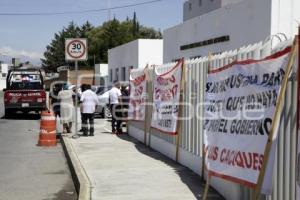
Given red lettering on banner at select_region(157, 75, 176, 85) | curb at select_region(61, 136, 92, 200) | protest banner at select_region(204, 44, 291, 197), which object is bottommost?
curb at select_region(61, 136, 92, 200)

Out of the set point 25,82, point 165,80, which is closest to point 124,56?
point 25,82

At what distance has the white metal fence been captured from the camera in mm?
5078

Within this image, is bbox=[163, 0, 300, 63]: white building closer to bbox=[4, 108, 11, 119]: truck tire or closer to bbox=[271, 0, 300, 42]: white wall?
bbox=[271, 0, 300, 42]: white wall

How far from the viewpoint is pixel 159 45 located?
35031 millimetres

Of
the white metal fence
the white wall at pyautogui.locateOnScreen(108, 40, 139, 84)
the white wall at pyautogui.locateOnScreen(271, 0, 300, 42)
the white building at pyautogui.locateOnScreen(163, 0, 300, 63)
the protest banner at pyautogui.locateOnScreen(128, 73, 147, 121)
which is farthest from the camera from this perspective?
the white wall at pyautogui.locateOnScreen(108, 40, 139, 84)

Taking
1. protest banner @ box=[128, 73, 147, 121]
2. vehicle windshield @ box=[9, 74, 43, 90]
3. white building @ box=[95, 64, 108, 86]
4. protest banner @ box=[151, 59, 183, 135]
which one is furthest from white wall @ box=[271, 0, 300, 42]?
white building @ box=[95, 64, 108, 86]

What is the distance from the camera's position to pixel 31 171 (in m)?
10.9

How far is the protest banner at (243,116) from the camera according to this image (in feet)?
16.1

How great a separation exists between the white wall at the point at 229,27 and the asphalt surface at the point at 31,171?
22.2ft

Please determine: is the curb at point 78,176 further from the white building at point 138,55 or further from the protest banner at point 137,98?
the white building at point 138,55

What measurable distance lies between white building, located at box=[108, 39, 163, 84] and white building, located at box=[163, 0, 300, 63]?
7.30 meters

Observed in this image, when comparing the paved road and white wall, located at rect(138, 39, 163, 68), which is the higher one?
white wall, located at rect(138, 39, 163, 68)

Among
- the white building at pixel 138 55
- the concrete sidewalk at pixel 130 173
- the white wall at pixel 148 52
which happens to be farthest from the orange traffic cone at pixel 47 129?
the white wall at pixel 148 52

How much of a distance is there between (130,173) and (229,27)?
988 centimetres
